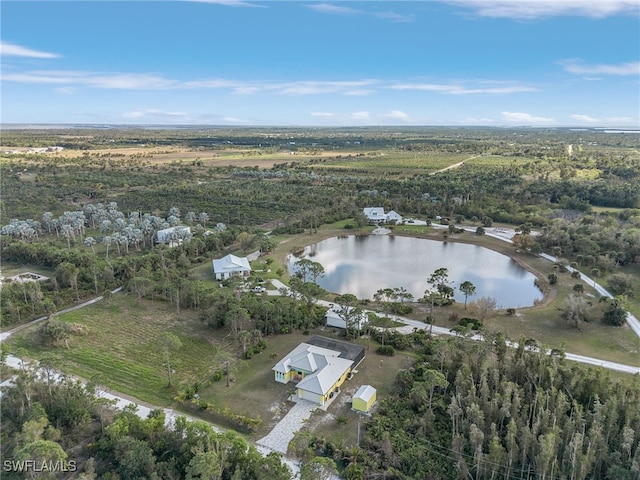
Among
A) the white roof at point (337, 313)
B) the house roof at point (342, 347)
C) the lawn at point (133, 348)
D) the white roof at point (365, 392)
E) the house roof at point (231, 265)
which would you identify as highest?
the house roof at point (231, 265)

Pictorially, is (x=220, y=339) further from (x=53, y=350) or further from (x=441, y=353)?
(x=441, y=353)

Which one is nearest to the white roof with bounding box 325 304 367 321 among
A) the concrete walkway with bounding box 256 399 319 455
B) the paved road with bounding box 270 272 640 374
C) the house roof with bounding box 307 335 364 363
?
the paved road with bounding box 270 272 640 374

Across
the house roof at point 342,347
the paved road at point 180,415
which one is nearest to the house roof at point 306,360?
the house roof at point 342,347

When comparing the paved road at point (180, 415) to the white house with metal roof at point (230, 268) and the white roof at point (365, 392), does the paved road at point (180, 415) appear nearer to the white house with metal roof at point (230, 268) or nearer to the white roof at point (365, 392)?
the white roof at point (365, 392)

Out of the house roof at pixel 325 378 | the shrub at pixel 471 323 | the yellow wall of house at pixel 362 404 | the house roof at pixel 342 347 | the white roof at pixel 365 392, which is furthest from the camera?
the shrub at pixel 471 323

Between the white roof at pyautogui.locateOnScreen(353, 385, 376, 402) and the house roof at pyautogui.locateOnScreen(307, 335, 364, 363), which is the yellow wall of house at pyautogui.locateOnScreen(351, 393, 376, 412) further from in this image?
the house roof at pyautogui.locateOnScreen(307, 335, 364, 363)

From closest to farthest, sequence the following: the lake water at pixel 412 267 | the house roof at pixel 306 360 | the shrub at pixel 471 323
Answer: the house roof at pixel 306 360 < the shrub at pixel 471 323 < the lake water at pixel 412 267

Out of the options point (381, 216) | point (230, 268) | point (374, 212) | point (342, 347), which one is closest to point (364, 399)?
point (342, 347)
